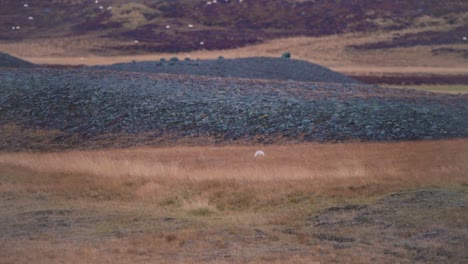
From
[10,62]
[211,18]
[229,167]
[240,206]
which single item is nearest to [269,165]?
[229,167]

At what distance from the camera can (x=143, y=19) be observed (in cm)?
10006

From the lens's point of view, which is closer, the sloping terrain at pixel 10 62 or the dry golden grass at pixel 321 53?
the sloping terrain at pixel 10 62

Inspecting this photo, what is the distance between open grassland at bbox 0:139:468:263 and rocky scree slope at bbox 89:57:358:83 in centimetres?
1923

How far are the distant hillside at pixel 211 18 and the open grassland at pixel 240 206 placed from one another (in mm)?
61959

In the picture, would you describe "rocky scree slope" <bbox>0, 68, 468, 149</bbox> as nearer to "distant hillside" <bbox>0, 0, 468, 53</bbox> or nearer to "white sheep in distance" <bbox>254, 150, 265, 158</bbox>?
"white sheep in distance" <bbox>254, 150, 265, 158</bbox>

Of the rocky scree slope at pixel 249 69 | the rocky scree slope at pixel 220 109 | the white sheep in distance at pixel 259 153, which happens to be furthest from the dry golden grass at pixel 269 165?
the rocky scree slope at pixel 249 69

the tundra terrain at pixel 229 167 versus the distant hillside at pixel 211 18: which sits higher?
the distant hillside at pixel 211 18

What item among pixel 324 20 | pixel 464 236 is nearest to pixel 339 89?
pixel 464 236

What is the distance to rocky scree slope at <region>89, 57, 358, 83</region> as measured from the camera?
4169 cm

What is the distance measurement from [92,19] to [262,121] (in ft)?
259

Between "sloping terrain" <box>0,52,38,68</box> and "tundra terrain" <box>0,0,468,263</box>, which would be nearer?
"tundra terrain" <box>0,0,468,263</box>

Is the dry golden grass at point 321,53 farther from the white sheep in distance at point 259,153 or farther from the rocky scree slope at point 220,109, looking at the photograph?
the white sheep in distance at point 259,153

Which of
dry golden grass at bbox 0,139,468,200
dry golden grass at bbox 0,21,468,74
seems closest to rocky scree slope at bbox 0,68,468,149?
dry golden grass at bbox 0,139,468,200

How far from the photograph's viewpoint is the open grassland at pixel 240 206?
441 inches
